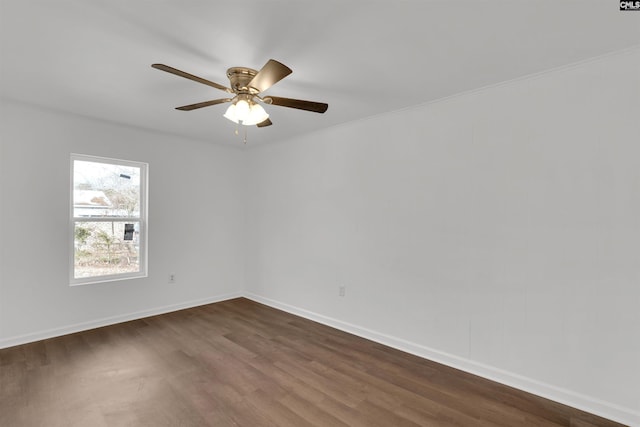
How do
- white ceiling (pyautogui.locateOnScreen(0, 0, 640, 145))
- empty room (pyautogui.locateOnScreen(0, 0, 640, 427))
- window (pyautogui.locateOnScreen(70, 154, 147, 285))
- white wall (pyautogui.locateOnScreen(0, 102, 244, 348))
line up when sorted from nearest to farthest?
1. white ceiling (pyautogui.locateOnScreen(0, 0, 640, 145))
2. empty room (pyautogui.locateOnScreen(0, 0, 640, 427))
3. white wall (pyautogui.locateOnScreen(0, 102, 244, 348))
4. window (pyautogui.locateOnScreen(70, 154, 147, 285))

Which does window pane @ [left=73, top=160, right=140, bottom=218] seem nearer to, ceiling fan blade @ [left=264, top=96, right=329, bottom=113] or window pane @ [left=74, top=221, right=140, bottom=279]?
window pane @ [left=74, top=221, right=140, bottom=279]

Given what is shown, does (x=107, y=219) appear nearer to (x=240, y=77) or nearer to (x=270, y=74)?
(x=240, y=77)

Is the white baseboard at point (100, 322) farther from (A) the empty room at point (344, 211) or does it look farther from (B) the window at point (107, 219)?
(B) the window at point (107, 219)

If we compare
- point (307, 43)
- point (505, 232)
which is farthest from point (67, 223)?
point (505, 232)

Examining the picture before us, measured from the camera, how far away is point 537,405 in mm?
2227

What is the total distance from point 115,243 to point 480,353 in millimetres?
4262

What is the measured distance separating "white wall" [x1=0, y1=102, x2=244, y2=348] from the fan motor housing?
7.97 feet

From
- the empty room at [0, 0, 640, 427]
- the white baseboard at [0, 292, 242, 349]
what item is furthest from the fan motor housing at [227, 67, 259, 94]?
the white baseboard at [0, 292, 242, 349]

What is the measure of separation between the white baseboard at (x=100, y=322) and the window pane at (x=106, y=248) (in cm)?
55

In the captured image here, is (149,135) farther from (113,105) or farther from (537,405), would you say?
(537,405)

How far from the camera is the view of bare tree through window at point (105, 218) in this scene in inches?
143

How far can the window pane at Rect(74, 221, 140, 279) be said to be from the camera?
11.9ft

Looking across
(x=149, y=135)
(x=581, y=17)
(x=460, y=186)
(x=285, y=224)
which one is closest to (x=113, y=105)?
(x=149, y=135)

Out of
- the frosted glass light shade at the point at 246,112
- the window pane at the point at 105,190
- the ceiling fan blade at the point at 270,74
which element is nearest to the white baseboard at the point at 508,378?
the frosted glass light shade at the point at 246,112
